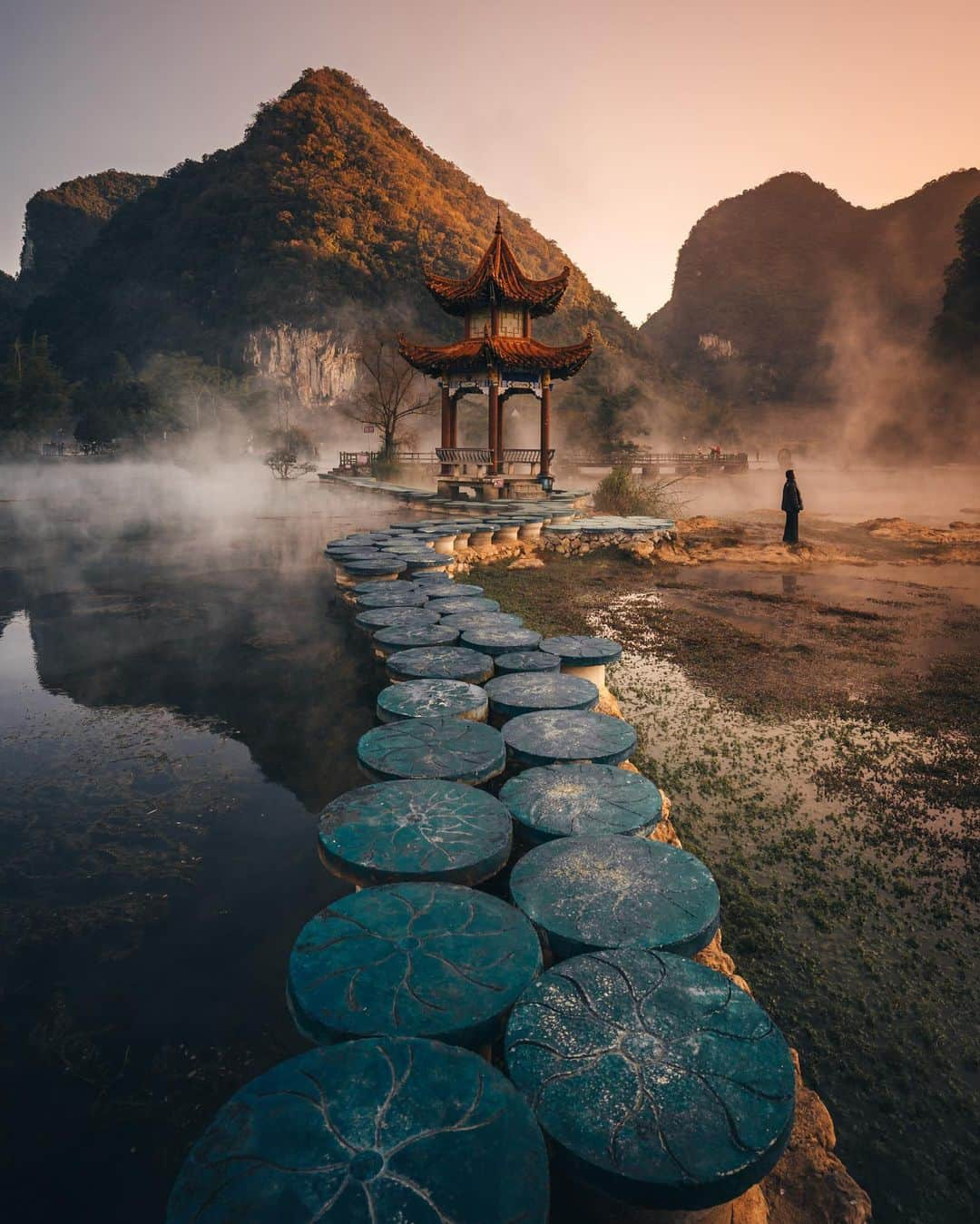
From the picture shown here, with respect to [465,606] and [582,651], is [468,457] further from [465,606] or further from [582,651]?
[582,651]

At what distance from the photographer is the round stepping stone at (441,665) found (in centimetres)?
479

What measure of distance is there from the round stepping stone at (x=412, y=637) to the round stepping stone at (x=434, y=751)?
1594 millimetres

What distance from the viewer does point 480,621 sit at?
20.0ft

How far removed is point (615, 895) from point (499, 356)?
18.4 metres

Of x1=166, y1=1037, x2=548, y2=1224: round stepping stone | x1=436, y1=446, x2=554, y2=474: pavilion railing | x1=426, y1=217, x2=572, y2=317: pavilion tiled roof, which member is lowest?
x1=166, y1=1037, x2=548, y2=1224: round stepping stone

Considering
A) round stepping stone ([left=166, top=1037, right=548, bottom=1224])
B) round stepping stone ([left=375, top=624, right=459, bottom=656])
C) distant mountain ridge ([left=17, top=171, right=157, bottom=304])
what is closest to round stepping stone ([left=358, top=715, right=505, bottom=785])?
round stepping stone ([left=375, top=624, right=459, bottom=656])

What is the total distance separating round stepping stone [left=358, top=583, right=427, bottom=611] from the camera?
6.86 m

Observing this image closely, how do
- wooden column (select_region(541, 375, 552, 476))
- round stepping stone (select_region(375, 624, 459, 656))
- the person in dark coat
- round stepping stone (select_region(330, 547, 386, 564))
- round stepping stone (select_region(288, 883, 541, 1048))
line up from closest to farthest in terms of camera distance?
round stepping stone (select_region(288, 883, 541, 1048)) < round stepping stone (select_region(375, 624, 459, 656)) < round stepping stone (select_region(330, 547, 386, 564)) < the person in dark coat < wooden column (select_region(541, 375, 552, 476))

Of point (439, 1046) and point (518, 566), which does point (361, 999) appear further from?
point (518, 566)

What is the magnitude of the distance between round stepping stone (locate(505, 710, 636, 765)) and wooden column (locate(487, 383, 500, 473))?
53.5ft

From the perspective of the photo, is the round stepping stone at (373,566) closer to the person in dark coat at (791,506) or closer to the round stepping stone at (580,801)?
the round stepping stone at (580,801)

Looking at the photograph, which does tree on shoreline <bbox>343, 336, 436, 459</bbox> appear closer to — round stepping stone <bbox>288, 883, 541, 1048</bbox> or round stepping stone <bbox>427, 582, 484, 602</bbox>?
round stepping stone <bbox>427, 582, 484, 602</bbox>

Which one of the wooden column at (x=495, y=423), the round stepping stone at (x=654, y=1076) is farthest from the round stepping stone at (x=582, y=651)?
the wooden column at (x=495, y=423)

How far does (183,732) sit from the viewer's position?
5281 mm
